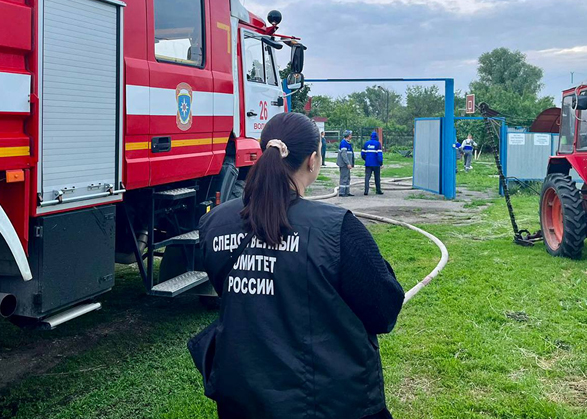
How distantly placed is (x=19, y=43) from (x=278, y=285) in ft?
7.91

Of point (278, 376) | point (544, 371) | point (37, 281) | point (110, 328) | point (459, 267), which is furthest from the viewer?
point (459, 267)

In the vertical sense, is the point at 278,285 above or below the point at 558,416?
above

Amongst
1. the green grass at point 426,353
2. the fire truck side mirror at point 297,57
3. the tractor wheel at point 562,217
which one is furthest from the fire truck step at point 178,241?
the tractor wheel at point 562,217

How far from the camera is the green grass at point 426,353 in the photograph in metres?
4.46

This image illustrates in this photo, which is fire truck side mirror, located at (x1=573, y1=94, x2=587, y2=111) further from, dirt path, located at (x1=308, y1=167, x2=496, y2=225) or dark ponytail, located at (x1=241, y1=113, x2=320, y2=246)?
dark ponytail, located at (x1=241, y1=113, x2=320, y2=246)

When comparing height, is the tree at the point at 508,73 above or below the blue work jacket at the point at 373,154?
above

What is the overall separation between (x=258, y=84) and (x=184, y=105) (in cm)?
175

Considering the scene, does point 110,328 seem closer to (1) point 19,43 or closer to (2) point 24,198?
(2) point 24,198

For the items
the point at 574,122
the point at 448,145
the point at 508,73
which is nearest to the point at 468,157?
the point at 448,145

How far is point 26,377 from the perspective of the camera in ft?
16.5

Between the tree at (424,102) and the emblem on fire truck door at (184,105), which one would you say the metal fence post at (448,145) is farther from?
the tree at (424,102)

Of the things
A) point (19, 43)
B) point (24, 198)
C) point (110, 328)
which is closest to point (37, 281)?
point (24, 198)

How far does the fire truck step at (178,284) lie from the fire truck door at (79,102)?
1.12m

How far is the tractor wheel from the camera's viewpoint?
8594 mm
